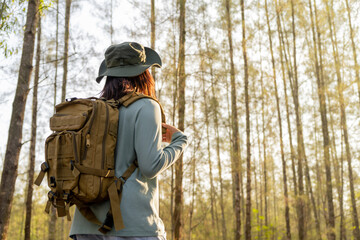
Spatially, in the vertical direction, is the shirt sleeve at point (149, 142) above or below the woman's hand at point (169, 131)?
below

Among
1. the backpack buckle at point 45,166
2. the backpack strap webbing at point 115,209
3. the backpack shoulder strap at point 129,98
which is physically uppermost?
the backpack shoulder strap at point 129,98

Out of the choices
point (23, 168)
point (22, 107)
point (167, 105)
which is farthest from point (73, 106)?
point (23, 168)

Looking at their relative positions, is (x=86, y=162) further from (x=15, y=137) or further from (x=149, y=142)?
(x=15, y=137)

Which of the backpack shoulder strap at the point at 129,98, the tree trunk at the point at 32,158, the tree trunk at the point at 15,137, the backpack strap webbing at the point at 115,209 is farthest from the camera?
the tree trunk at the point at 32,158

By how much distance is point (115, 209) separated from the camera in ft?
3.92

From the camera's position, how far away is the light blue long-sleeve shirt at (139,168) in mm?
1211

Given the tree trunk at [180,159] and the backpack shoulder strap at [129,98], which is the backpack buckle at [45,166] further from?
the tree trunk at [180,159]

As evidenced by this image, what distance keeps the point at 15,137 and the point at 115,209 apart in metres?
3.54

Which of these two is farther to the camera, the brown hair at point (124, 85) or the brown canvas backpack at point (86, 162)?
the brown hair at point (124, 85)

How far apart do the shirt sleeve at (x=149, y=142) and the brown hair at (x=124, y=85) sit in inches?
6.7

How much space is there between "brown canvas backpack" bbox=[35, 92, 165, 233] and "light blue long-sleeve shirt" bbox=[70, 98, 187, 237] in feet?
0.08

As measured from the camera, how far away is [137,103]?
1.31m

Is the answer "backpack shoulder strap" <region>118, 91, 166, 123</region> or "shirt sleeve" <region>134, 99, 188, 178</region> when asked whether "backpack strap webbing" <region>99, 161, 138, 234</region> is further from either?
"backpack shoulder strap" <region>118, 91, 166, 123</region>

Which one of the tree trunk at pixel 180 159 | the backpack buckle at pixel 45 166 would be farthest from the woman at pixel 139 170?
the tree trunk at pixel 180 159
